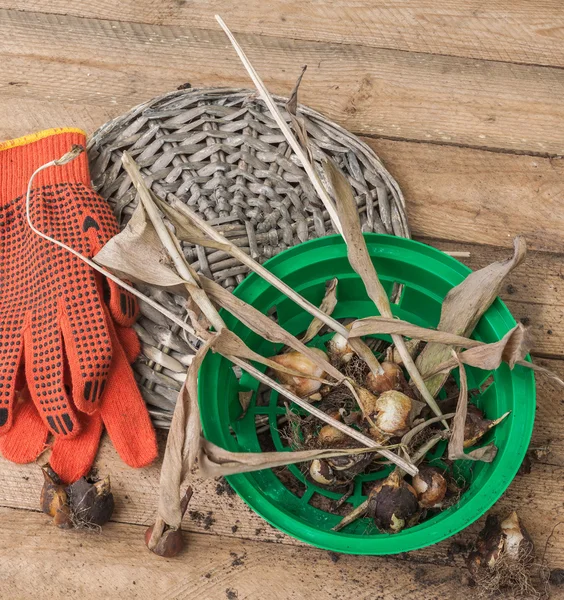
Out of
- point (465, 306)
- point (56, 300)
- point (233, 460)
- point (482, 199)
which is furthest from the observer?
point (482, 199)

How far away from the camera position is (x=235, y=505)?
856 mm

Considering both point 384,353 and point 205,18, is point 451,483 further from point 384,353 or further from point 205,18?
point 205,18

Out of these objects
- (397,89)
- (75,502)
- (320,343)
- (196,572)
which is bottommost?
(196,572)

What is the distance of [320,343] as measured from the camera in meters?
0.84

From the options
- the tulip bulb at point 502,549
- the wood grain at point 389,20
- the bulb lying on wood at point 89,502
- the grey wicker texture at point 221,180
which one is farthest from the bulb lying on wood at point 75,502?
the wood grain at point 389,20

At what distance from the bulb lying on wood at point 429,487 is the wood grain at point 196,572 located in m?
0.15

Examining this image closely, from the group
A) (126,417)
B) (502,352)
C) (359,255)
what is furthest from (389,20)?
(126,417)

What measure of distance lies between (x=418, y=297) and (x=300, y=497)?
11.7 inches

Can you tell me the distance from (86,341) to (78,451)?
155 mm

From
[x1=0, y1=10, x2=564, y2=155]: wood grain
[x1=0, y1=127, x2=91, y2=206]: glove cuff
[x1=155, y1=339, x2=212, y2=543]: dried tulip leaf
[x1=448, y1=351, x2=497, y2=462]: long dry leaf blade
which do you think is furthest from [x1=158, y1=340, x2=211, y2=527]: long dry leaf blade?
[x1=0, y1=10, x2=564, y2=155]: wood grain

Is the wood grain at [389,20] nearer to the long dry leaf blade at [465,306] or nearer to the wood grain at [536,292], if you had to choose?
the wood grain at [536,292]

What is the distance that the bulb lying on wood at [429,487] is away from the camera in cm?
73

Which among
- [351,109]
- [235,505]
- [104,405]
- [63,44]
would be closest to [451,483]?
[235,505]

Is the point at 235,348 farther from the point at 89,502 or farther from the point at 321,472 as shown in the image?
the point at 89,502
